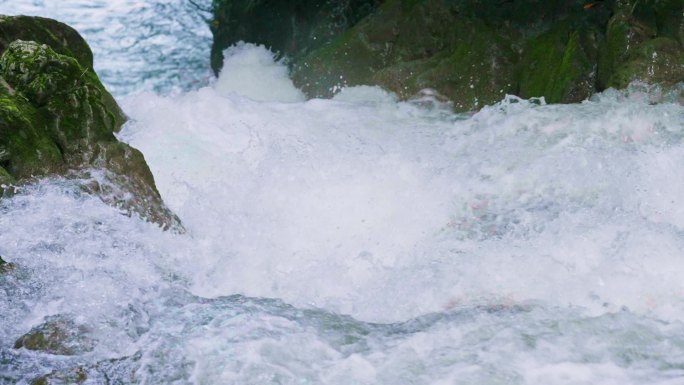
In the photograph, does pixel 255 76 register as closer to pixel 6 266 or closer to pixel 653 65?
pixel 653 65

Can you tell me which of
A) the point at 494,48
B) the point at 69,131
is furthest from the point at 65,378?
the point at 494,48

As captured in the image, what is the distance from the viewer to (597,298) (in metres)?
4.29

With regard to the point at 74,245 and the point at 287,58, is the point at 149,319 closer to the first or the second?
the point at 74,245

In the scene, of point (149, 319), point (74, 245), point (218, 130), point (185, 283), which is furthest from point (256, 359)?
point (218, 130)

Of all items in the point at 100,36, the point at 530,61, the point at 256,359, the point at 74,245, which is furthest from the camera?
the point at 100,36

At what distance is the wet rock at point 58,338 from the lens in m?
3.80

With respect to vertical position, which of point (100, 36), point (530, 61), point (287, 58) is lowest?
point (100, 36)

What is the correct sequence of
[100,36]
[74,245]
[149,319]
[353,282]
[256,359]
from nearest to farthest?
[256,359] → [149,319] → [74,245] → [353,282] → [100,36]

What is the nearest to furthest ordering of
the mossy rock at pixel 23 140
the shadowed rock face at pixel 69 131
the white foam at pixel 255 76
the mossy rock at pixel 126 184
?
the mossy rock at pixel 23 140
the shadowed rock face at pixel 69 131
the mossy rock at pixel 126 184
the white foam at pixel 255 76

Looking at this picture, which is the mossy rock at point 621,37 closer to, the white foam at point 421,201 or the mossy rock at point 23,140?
the white foam at point 421,201

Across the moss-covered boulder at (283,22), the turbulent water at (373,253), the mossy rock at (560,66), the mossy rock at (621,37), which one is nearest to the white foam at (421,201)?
the turbulent water at (373,253)

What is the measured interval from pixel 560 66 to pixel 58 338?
5267 mm

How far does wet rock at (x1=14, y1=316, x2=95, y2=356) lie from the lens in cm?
380

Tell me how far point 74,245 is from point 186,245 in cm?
81
